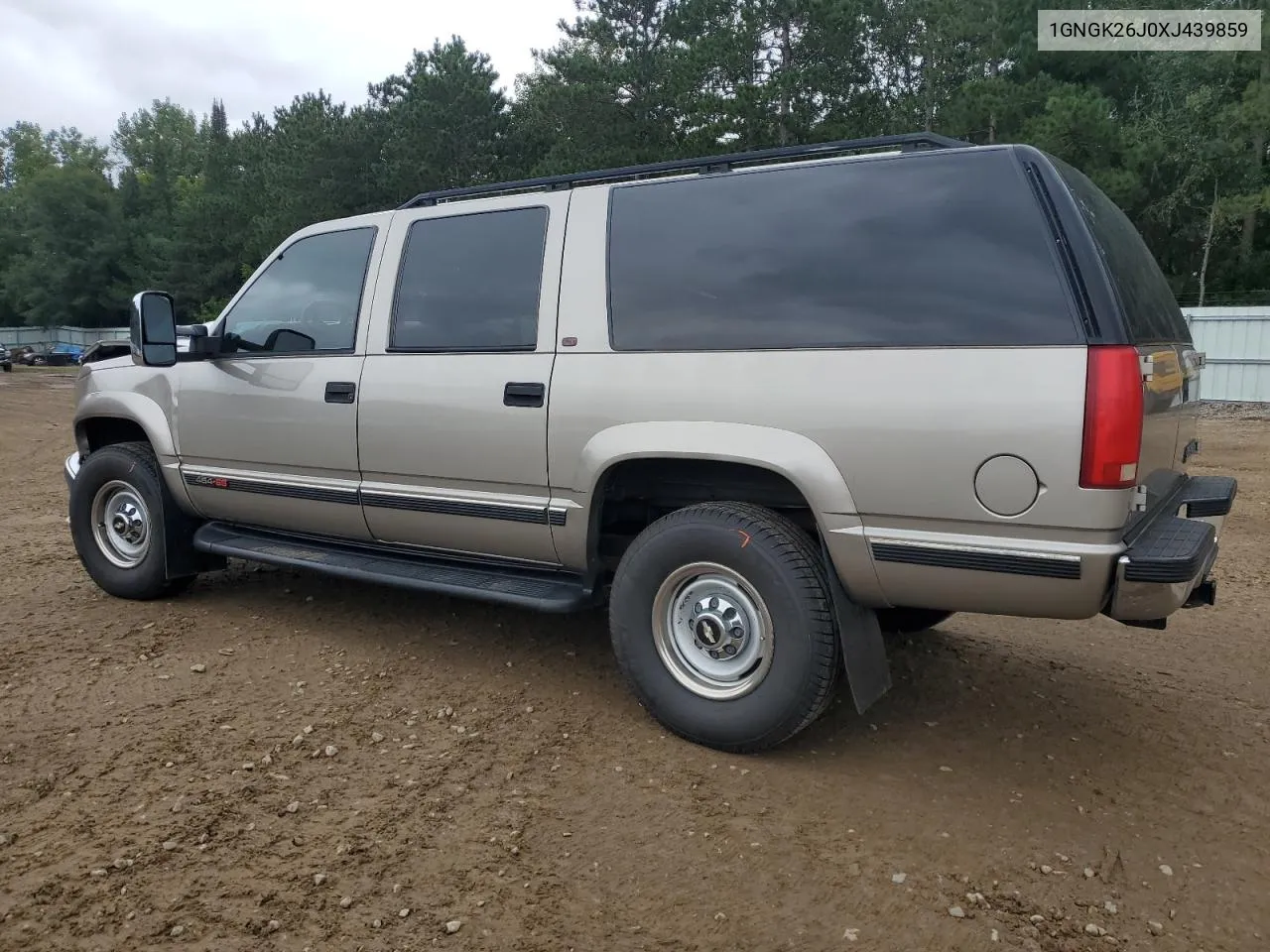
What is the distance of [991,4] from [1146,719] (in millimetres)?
29359

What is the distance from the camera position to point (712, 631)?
3.60 metres

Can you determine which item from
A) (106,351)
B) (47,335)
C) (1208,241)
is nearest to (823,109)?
(1208,241)

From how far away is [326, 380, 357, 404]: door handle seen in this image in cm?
444

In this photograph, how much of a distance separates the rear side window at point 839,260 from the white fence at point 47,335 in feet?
213

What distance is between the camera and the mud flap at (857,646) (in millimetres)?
3387

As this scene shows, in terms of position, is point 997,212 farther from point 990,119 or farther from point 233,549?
point 990,119

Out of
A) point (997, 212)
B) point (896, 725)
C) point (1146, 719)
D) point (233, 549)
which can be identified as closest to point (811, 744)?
point (896, 725)

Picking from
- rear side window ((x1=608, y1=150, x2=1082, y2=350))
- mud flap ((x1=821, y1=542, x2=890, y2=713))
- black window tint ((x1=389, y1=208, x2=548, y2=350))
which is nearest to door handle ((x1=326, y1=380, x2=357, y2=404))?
black window tint ((x1=389, y1=208, x2=548, y2=350))

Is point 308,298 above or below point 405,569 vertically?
above

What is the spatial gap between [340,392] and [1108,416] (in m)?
3.09

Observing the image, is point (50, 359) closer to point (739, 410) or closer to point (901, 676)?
point (901, 676)

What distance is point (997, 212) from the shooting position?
313 centimetres

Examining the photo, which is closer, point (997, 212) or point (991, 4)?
point (997, 212)

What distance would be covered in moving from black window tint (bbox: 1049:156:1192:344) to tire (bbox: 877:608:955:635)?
1.43 m
